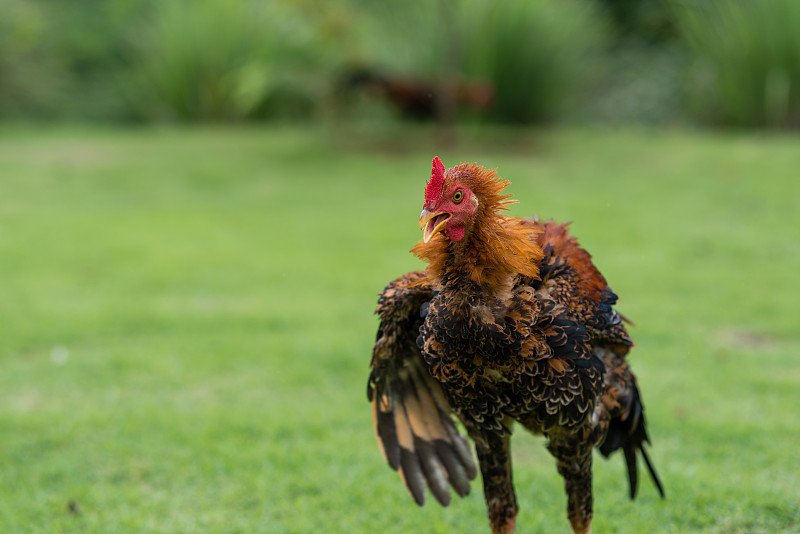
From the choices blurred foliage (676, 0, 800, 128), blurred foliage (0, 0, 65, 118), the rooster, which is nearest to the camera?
the rooster

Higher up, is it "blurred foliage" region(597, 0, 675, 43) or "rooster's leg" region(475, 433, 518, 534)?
"blurred foliage" region(597, 0, 675, 43)

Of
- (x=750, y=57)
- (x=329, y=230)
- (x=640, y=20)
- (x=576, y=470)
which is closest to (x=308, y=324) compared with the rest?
(x=329, y=230)

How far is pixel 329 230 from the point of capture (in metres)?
9.85

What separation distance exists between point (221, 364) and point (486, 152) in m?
7.14

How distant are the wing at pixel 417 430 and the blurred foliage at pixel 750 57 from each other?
11.8m

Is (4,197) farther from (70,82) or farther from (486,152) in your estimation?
(70,82)

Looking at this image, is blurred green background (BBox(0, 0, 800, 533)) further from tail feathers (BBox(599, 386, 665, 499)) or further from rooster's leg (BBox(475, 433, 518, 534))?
rooster's leg (BBox(475, 433, 518, 534))

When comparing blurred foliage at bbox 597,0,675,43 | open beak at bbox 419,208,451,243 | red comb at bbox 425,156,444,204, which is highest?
blurred foliage at bbox 597,0,675,43

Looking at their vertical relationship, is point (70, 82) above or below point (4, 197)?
above

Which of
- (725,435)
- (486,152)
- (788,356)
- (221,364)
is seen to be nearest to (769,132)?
(486,152)

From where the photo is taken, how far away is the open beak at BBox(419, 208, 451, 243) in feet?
9.26

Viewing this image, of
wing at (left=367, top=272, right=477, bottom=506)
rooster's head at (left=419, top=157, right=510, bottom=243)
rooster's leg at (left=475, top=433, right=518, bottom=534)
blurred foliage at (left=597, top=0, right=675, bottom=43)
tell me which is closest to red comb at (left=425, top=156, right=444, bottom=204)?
rooster's head at (left=419, top=157, right=510, bottom=243)

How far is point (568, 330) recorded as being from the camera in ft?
10.0

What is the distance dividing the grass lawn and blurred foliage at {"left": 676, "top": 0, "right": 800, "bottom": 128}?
136 centimetres
